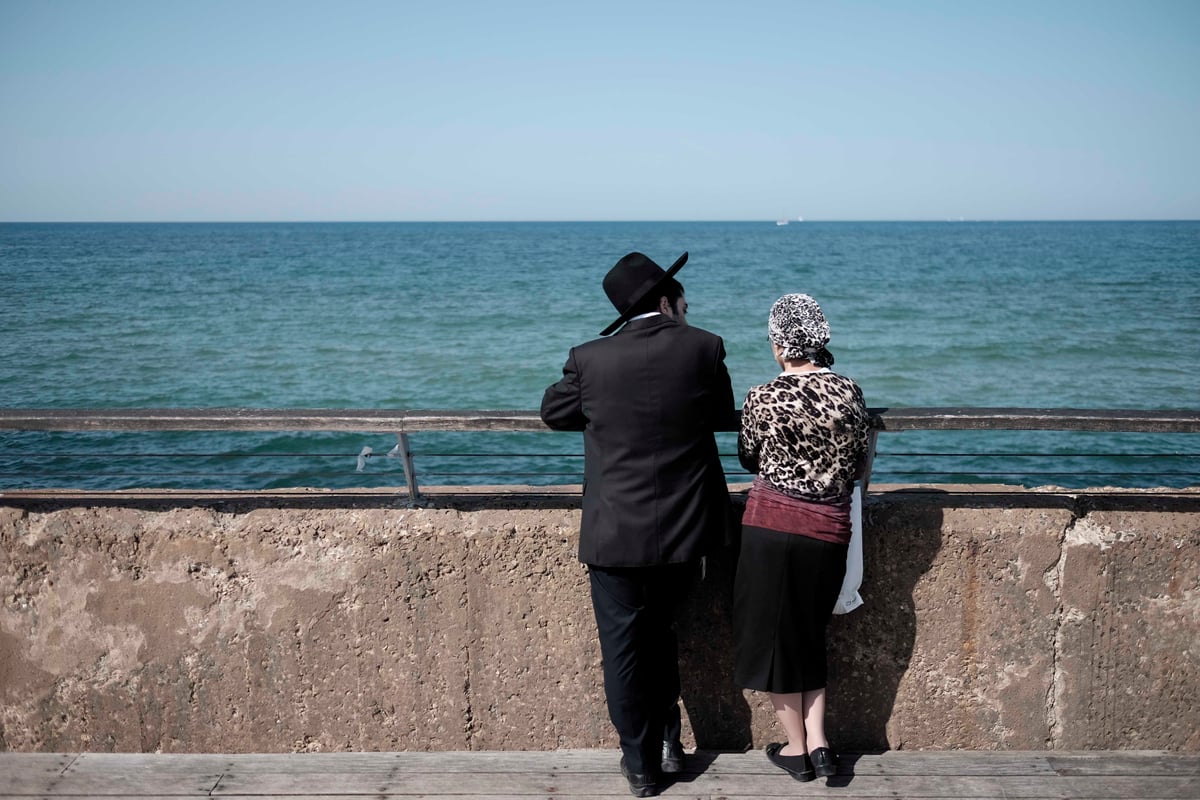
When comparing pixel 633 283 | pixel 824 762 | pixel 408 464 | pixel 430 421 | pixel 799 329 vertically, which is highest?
pixel 633 283

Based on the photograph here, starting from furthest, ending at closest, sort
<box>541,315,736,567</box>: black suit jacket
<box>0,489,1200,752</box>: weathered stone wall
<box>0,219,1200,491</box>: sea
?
1. <box>0,219,1200,491</box>: sea
2. <box>0,489,1200,752</box>: weathered stone wall
3. <box>541,315,736,567</box>: black suit jacket

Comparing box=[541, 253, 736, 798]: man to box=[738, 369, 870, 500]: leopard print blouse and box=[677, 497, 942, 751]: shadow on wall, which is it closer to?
box=[738, 369, 870, 500]: leopard print blouse

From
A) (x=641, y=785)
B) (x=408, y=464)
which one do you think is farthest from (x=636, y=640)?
(x=408, y=464)

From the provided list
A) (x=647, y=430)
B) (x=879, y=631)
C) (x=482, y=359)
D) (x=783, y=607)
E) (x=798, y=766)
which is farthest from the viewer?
(x=482, y=359)

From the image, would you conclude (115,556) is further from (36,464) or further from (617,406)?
(36,464)

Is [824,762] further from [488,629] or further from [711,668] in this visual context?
[488,629]

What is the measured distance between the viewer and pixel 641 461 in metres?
2.60

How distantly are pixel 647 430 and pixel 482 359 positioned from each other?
19346mm

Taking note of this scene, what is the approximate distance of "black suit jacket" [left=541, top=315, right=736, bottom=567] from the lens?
2.58 meters

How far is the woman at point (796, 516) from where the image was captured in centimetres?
261

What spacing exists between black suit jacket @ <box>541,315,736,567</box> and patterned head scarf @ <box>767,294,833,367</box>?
0.67 ft

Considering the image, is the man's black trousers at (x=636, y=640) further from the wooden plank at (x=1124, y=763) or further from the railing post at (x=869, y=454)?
the wooden plank at (x=1124, y=763)

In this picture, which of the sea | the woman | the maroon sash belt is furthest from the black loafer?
the sea

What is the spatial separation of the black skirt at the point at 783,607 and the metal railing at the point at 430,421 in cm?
44
